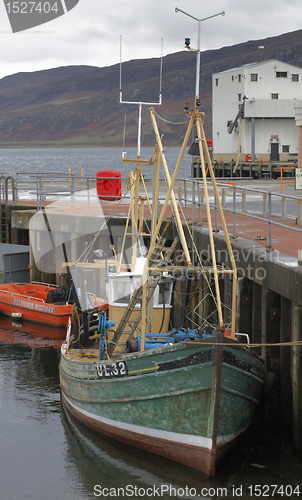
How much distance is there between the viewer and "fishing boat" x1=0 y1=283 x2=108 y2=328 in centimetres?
1900

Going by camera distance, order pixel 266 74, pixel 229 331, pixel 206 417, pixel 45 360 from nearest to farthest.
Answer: pixel 206 417
pixel 229 331
pixel 45 360
pixel 266 74

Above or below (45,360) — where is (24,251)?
above

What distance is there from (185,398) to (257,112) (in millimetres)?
40996

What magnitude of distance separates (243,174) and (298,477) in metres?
37.4

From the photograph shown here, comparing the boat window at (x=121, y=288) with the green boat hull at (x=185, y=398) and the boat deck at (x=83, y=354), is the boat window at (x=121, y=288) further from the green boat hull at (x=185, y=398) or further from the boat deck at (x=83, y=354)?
the green boat hull at (x=185, y=398)

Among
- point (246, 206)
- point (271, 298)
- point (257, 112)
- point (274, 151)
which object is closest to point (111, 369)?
point (271, 298)

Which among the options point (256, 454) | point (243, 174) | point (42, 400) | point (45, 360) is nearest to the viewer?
point (256, 454)

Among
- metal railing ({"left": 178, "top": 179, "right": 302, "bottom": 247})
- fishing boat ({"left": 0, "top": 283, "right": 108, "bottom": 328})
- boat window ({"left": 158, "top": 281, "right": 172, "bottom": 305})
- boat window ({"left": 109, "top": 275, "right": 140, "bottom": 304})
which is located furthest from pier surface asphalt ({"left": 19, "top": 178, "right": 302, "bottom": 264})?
fishing boat ({"left": 0, "top": 283, "right": 108, "bottom": 328})

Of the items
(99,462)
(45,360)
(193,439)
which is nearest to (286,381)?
(193,439)

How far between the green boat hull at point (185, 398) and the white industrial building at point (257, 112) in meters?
38.9

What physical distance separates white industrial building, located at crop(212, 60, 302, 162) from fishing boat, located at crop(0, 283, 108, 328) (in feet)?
98.5

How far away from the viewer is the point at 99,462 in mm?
10453

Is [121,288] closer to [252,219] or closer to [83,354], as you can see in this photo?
[83,354]

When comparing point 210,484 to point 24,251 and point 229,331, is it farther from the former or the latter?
point 24,251
